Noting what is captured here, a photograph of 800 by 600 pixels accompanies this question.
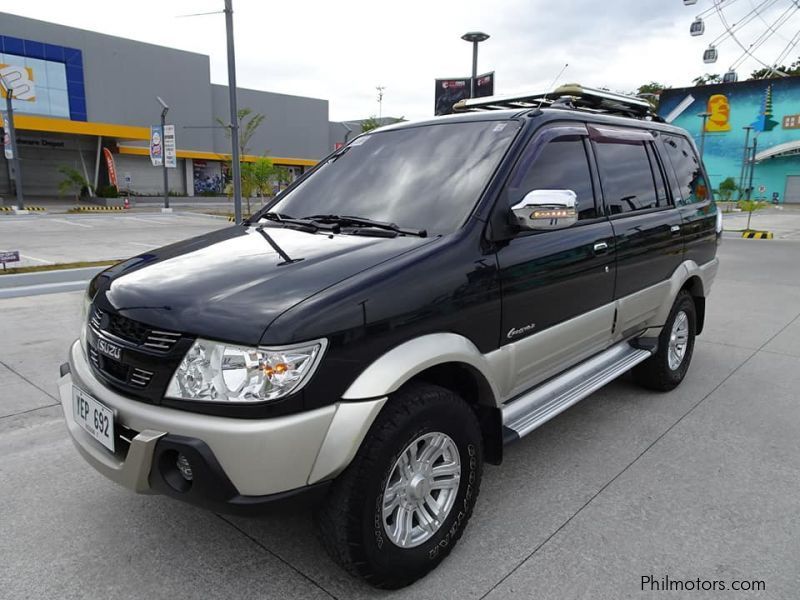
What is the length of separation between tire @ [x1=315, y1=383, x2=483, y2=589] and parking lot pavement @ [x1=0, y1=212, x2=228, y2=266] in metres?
10.5

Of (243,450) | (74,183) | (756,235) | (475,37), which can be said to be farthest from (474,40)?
(74,183)

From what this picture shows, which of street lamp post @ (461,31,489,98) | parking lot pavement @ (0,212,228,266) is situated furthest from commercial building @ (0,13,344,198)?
street lamp post @ (461,31,489,98)

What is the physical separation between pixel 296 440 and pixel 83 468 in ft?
6.70

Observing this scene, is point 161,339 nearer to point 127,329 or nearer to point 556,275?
point 127,329

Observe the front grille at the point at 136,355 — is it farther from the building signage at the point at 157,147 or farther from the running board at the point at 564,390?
the building signage at the point at 157,147

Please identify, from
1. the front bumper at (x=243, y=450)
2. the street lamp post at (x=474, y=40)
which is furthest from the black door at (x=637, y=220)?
the street lamp post at (x=474, y=40)

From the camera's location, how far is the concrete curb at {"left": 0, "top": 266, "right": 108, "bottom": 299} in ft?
25.6

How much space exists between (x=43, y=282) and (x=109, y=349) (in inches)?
294

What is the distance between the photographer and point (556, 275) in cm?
303

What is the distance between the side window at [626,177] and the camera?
3.60m

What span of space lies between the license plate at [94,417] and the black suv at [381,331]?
0.01 metres

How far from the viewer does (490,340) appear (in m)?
2.66

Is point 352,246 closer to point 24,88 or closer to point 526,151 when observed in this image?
point 526,151

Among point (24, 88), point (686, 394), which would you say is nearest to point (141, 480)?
point (686, 394)
